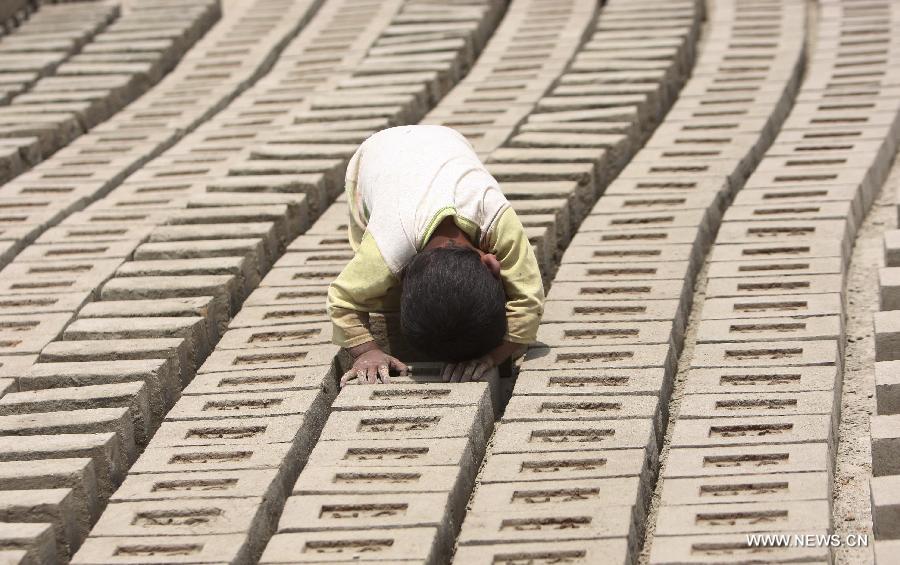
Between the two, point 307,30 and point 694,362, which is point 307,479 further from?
point 307,30

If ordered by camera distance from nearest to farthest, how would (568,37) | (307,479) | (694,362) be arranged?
1. (307,479)
2. (694,362)
3. (568,37)

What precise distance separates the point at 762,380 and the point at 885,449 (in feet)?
1.89

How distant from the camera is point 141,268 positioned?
6586 mm

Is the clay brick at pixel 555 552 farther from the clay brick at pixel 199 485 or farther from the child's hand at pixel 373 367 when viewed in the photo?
the child's hand at pixel 373 367

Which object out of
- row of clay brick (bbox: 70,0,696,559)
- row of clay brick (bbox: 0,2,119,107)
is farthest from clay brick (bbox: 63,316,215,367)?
row of clay brick (bbox: 0,2,119,107)

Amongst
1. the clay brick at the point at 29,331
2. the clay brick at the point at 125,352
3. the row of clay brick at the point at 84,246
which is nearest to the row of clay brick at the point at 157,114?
the row of clay brick at the point at 84,246

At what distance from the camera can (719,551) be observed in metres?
4.40

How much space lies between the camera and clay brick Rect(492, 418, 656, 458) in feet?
16.5

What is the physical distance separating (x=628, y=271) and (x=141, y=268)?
6.50 feet

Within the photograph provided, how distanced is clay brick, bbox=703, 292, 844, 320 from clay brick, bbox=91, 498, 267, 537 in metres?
2.07

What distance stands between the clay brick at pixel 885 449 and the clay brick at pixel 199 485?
6.04 feet

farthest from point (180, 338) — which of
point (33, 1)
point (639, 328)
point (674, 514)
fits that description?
point (33, 1)

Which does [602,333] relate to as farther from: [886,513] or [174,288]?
[174,288]

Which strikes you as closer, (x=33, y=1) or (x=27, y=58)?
(x=27, y=58)
